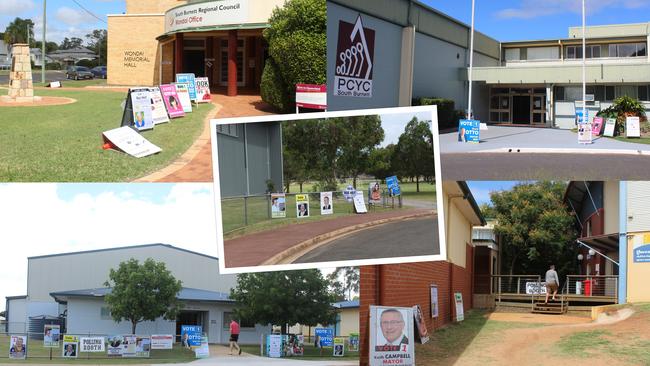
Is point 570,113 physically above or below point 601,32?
below

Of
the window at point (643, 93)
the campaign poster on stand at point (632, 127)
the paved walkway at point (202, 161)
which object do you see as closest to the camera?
the paved walkway at point (202, 161)

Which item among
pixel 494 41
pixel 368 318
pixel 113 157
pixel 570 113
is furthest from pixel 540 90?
pixel 368 318

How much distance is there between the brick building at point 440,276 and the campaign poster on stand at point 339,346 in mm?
1552

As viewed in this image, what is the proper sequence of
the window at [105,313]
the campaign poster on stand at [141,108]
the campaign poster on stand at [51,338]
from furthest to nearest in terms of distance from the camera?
the window at [105,313] → the campaign poster on stand at [51,338] → the campaign poster on stand at [141,108]

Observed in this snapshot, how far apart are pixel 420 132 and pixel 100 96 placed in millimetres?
18963

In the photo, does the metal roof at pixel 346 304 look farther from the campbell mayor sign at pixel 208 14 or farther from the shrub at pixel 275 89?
the campbell mayor sign at pixel 208 14

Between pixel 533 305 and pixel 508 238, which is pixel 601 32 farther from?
pixel 533 305

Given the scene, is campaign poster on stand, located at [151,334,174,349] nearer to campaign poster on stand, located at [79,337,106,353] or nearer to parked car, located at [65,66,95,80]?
campaign poster on stand, located at [79,337,106,353]

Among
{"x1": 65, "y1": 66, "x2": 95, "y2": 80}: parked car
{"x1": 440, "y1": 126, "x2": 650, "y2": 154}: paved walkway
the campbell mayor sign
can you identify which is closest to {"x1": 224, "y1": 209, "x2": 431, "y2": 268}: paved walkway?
{"x1": 440, "y1": 126, "x2": 650, "y2": 154}: paved walkway

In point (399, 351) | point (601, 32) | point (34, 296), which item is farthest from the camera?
point (601, 32)

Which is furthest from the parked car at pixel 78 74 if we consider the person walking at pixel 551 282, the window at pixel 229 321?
the person walking at pixel 551 282

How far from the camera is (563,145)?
74.3 feet

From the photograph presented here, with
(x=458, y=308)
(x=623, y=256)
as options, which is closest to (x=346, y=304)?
(x=458, y=308)

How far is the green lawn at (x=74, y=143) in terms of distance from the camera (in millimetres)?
12289
